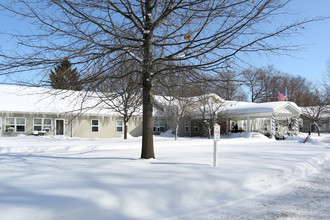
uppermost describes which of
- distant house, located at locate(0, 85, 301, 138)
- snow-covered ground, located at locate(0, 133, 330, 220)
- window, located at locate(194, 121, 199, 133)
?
distant house, located at locate(0, 85, 301, 138)

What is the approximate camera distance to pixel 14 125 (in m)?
22.1

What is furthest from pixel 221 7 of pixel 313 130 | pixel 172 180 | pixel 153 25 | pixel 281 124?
pixel 313 130

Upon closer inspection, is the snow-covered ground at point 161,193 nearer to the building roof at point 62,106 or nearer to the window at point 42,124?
the building roof at point 62,106

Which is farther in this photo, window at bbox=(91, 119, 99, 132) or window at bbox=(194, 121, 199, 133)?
window at bbox=(194, 121, 199, 133)

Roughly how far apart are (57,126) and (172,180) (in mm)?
20900

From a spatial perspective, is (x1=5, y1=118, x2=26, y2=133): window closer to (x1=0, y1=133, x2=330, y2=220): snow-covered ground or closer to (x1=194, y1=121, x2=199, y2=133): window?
(x1=0, y1=133, x2=330, y2=220): snow-covered ground

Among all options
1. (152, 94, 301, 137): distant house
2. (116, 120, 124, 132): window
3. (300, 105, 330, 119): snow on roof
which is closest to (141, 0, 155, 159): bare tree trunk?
(152, 94, 301, 137): distant house

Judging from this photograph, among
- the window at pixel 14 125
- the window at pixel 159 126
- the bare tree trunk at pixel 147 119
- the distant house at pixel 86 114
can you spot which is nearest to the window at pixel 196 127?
the distant house at pixel 86 114

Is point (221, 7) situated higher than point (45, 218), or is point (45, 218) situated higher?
point (221, 7)

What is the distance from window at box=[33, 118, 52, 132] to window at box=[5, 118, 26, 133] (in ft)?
2.95

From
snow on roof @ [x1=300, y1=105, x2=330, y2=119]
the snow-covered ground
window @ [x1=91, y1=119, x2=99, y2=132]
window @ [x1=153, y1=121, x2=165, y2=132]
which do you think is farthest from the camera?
snow on roof @ [x1=300, y1=105, x2=330, y2=119]

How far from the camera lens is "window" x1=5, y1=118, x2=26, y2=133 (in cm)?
2181

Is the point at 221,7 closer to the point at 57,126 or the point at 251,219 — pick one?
the point at 251,219

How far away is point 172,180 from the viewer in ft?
19.3
